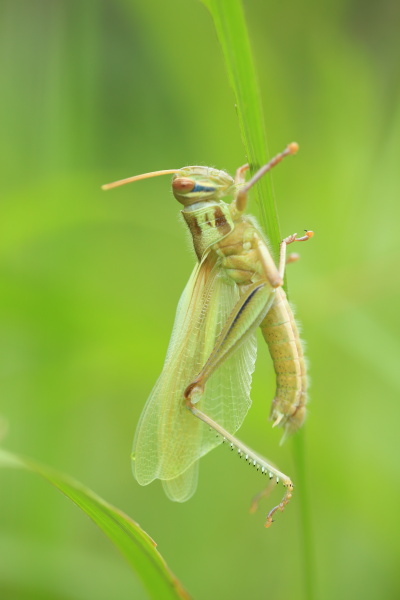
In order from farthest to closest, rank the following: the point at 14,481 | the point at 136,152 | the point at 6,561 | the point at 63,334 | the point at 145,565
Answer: the point at 136,152 → the point at 14,481 → the point at 63,334 → the point at 6,561 → the point at 145,565

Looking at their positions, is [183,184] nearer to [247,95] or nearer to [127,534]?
[247,95]

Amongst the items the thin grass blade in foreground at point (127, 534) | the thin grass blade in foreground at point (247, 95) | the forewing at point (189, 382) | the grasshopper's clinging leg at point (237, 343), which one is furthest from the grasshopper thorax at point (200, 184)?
the thin grass blade in foreground at point (127, 534)

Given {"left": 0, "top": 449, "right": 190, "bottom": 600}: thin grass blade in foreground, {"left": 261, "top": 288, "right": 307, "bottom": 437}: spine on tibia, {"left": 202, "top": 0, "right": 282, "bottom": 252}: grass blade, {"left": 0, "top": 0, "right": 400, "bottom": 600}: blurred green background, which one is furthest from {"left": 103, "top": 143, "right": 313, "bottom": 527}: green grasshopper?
{"left": 0, "top": 449, "right": 190, "bottom": 600}: thin grass blade in foreground

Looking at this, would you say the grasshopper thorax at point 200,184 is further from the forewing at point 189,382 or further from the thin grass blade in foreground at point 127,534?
the thin grass blade in foreground at point 127,534

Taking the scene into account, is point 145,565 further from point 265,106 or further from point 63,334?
point 265,106

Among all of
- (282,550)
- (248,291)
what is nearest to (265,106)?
(248,291)

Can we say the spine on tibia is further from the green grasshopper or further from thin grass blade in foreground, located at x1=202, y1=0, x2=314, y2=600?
thin grass blade in foreground, located at x1=202, y1=0, x2=314, y2=600
